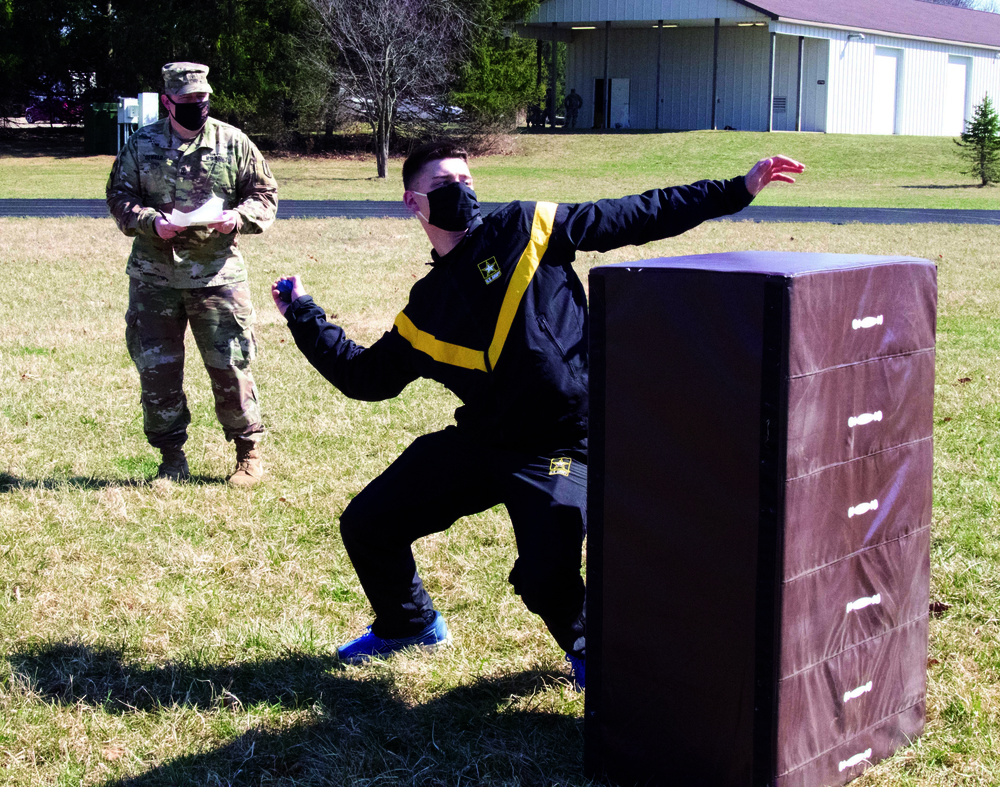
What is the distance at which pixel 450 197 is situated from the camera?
11.5 ft

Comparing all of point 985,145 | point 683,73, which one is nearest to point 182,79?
point 985,145

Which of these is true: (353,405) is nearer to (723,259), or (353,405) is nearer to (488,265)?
(488,265)

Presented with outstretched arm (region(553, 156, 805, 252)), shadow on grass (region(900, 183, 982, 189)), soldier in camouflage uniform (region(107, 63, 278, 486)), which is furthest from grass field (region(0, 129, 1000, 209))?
outstretched arm (region(553, 156, 805, 252))

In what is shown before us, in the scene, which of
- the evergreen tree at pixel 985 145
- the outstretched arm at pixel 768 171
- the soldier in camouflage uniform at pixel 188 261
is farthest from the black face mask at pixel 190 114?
the evergreen tree at pixel 985 145

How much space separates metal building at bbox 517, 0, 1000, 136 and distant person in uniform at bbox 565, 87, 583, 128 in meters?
0.56

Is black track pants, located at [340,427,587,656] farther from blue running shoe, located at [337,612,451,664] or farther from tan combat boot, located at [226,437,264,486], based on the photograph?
tan combat boot, located at [226,437,264,486]

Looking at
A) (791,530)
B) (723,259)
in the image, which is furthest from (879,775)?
(723,259)

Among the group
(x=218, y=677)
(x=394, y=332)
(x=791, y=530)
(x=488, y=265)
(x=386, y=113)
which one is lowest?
(x=218, y=677)

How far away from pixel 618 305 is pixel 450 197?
0.88 meters

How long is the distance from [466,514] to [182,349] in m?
2.89

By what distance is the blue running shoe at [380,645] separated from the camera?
3.95 meters

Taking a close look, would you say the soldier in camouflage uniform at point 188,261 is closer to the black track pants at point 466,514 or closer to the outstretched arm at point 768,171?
the black track pants at point 466,514

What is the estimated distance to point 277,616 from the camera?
14.4 feet

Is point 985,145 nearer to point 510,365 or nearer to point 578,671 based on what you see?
point 578,671
